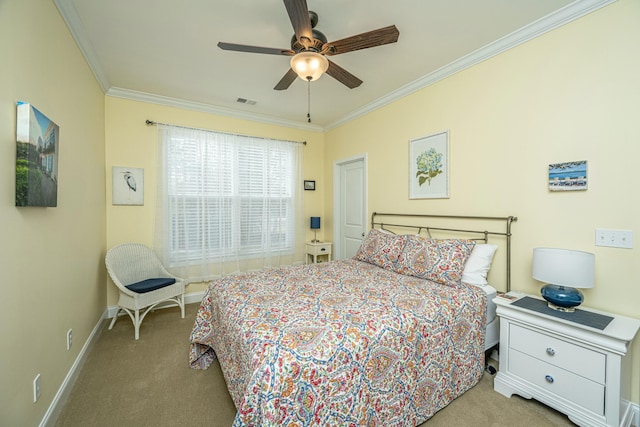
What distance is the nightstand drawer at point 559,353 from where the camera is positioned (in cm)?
150

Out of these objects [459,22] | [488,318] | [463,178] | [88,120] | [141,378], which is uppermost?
[459,22]

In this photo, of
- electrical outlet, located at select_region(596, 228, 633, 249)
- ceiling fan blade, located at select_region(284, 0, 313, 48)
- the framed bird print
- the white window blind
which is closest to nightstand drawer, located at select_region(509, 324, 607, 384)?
electrical outlet, located at select_region(596, 228, 633, 249)

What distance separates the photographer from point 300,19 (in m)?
1.54

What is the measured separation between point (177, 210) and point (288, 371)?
118 inches

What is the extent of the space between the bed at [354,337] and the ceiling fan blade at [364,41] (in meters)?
1.71

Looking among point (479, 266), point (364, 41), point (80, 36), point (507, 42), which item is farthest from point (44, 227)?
point (507, 42)

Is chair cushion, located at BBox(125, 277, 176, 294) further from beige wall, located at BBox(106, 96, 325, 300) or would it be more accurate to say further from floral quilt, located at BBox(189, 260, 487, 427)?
floral quilt, located at BBox(189, 260, 487, 427)

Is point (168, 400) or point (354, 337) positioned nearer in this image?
point (354, 337)

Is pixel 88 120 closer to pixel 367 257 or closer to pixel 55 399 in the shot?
pixel 55 399

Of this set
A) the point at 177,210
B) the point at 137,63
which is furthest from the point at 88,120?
the point at 177,210

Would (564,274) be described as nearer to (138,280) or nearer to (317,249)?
(317,249)

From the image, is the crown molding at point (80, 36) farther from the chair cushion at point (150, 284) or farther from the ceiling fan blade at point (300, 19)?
the chair cushion at point (150, 284)

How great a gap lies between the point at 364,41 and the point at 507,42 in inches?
55.2

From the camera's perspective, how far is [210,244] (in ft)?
12.0
